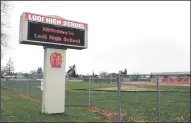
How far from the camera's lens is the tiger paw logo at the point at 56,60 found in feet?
49.2

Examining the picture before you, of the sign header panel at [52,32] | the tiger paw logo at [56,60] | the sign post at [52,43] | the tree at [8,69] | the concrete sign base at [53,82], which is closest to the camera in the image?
the sign header panel at [52,32]

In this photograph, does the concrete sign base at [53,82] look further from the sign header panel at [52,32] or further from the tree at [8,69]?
the tree at [8,69]

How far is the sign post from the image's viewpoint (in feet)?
46.8

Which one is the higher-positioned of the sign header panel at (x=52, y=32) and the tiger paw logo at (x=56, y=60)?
the sign header panel at (x=52, y=32)

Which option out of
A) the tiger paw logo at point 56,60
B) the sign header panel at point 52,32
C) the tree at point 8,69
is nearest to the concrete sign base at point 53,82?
the tiger paw logo at point 56,60

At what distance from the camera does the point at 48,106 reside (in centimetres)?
1465

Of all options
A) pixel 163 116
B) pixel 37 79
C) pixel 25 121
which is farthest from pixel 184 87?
pixel 37 79

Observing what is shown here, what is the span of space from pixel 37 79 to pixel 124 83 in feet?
55.2

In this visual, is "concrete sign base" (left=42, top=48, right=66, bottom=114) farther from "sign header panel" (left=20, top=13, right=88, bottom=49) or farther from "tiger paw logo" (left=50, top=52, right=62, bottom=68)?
"sign header panel" (left=20, top=13, right=88, bottom=49)

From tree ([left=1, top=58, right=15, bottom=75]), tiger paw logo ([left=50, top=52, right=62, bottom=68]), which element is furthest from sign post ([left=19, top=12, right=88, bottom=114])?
tree ([left=1, top=58, right=15, bottom=75])

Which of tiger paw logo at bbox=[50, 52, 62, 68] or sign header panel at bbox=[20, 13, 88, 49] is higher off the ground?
sign header panel at bbox=[20, 13, 88, 49]

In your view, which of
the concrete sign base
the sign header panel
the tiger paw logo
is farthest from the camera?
the tiger paw logo

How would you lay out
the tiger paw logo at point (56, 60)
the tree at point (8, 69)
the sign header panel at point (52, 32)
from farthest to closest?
the tree at point (8, 69), the tiger paw logo at point (56, 60), the sign header panel at point (52, 32)

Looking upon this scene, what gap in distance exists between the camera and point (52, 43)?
1480 centimetres
